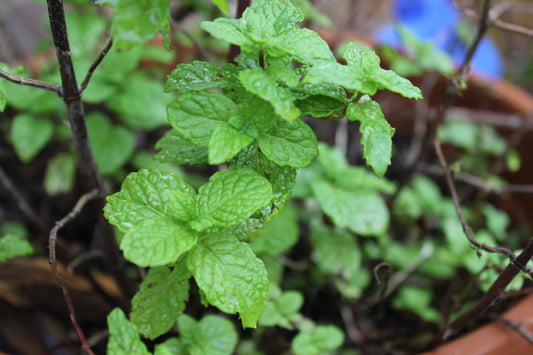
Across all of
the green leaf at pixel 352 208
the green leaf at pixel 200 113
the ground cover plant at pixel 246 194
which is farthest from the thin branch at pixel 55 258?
the green leaf at pixel 352 208

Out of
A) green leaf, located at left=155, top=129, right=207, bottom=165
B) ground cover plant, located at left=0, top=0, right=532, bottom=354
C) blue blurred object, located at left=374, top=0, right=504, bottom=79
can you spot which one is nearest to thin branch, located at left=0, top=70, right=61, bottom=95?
ground cover plant, located at left=0, top=0, right=532, bottom=354

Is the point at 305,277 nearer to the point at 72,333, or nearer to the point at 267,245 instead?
the point at 267,245

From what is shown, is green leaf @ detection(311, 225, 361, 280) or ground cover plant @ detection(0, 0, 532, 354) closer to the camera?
ground cover plant @ detection(0, 0, 532, 354)

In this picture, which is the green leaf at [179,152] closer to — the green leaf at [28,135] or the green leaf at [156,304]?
the green leaf at [156,304]

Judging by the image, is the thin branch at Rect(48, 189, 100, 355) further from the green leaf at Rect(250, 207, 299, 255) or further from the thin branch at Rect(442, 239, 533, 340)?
the thin branch at Rect(442, 239, 533, 340)

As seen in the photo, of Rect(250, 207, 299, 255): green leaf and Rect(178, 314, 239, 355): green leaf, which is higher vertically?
Rect(250, 207, 299, 255): green leaf
